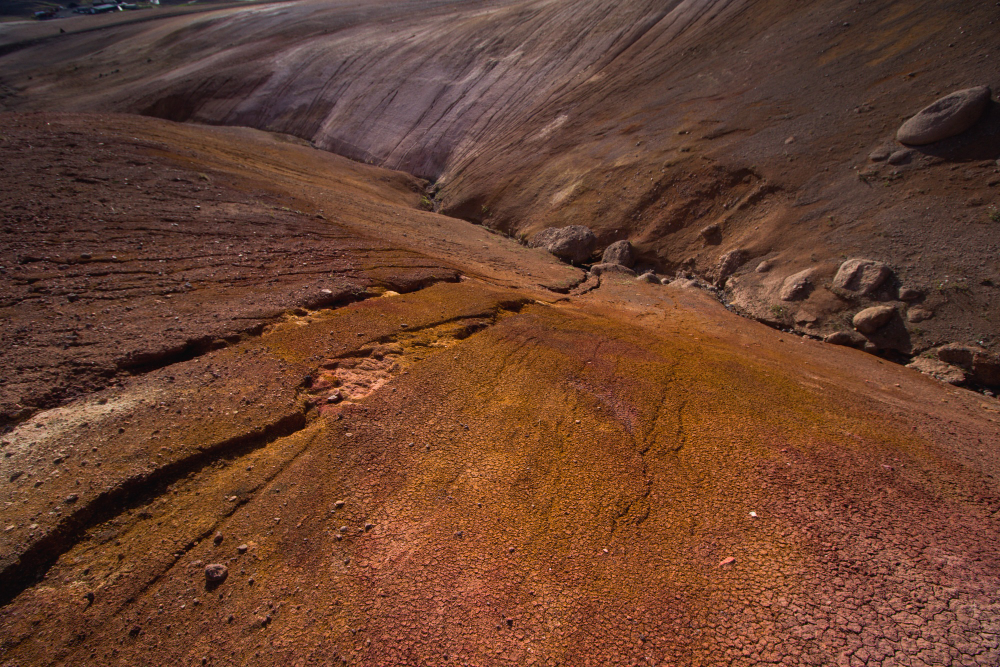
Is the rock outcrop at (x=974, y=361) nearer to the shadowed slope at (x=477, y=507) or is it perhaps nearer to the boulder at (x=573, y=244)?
the shadowed slope at (x=477, y=507)

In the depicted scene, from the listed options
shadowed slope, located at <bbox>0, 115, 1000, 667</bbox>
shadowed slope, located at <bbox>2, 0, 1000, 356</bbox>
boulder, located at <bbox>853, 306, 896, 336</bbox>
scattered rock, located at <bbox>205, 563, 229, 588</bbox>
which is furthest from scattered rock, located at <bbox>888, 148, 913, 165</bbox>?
scattered rock, located at <bbox>205, 563, 229, 588</bbox>

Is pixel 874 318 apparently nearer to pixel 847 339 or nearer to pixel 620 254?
pixel 847 339

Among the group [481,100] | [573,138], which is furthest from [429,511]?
[481,100]

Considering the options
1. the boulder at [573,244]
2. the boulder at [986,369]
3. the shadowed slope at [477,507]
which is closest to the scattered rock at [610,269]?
the boulder at [573,244]

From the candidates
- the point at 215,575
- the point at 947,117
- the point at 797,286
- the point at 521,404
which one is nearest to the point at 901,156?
the point at 947,117

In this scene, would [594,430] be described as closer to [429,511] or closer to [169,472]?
[429,511]

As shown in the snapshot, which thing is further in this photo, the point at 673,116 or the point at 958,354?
the point at 673,116
